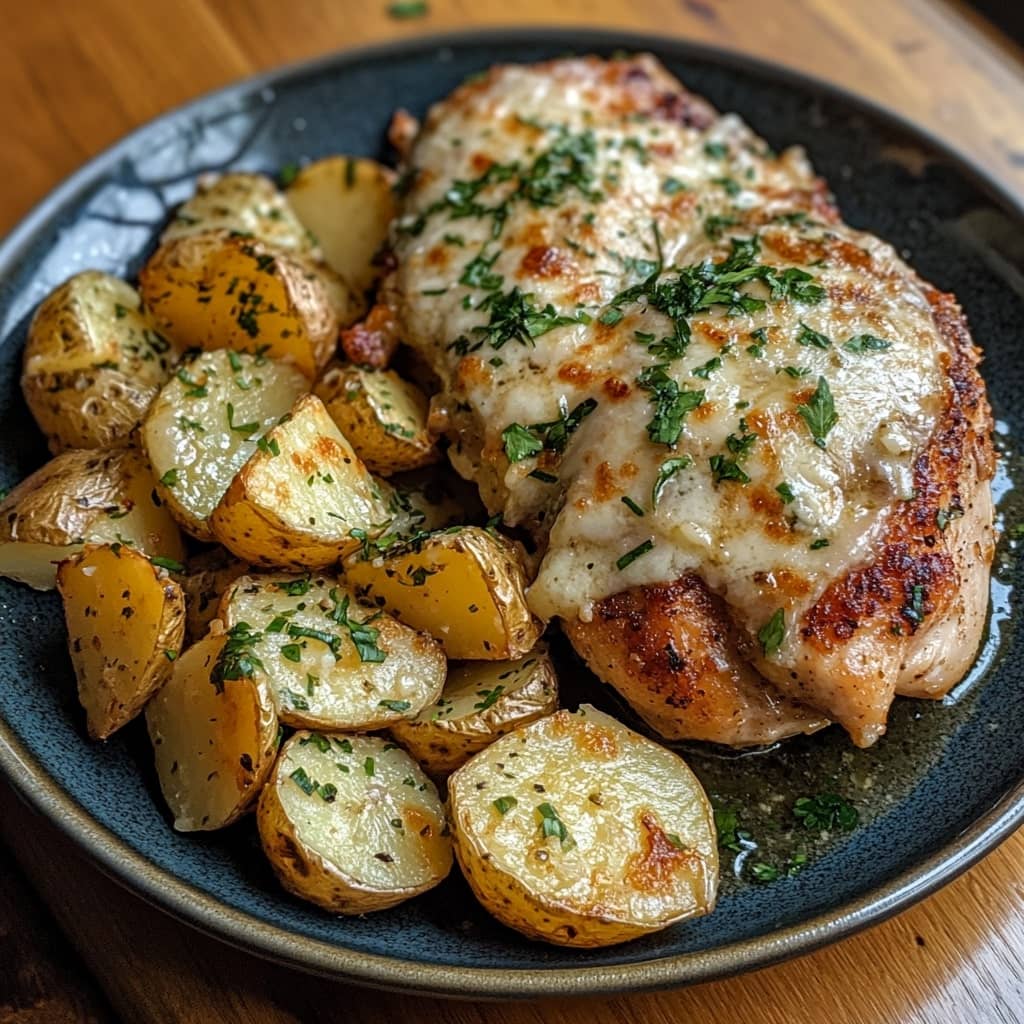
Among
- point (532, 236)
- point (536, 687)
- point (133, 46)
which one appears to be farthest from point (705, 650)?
point (133, 46)

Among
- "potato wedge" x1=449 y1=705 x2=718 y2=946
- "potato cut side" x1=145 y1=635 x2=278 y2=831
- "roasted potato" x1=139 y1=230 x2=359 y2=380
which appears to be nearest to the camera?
"potato wedge" x1=449 y1=705 x2=718 y2=946

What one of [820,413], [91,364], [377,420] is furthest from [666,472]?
[91,364]

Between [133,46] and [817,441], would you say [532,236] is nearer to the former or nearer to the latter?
[817,441]

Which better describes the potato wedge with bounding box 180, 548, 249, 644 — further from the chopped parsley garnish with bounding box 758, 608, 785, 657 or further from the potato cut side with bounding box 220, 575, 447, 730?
the chopped parsley garnish with bounding box 758, 608, 785, 657

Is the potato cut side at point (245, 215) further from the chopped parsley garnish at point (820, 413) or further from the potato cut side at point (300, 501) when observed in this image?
the chopped parsley garnish at point (820, 413)

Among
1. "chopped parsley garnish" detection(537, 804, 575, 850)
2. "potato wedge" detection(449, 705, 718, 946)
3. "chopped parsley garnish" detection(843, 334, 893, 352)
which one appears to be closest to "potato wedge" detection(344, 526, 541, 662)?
"potato wedge" detection(449, 705, 718, 946)

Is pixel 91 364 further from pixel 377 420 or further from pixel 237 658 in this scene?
pixel 237 658

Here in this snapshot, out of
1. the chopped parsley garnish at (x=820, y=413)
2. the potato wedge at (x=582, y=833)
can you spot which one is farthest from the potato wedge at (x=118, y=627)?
the chopped parsley garnish at (x=820, y=413)
